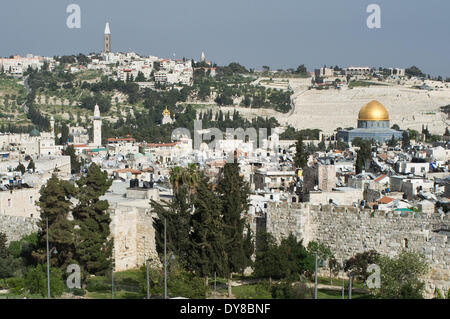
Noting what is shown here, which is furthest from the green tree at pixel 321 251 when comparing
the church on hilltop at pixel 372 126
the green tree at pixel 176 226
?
the church on hilltop at pixel 372 126

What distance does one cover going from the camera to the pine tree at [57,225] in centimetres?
1838

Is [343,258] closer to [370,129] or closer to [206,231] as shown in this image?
[206,231]

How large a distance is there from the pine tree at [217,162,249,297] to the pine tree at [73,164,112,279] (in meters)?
2.83

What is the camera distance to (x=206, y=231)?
17234mm

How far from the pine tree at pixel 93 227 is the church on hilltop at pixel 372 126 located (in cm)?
6104

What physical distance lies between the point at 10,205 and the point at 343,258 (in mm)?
10313

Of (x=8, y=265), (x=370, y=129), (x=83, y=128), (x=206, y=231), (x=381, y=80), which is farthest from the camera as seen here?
(x=381, y=80)

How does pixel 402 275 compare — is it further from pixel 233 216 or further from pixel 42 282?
pixel 42 282

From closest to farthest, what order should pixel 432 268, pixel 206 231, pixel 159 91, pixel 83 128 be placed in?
pixel 432 268, pixel 206 231, pixel 83 128, pixel 159 91

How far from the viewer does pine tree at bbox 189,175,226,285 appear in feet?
56.3

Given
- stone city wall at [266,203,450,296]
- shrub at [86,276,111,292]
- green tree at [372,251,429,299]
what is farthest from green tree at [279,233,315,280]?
shrub at [86,276,111,292]

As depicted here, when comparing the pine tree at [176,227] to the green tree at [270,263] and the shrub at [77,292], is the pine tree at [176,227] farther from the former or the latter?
the shrub at [77,292]
